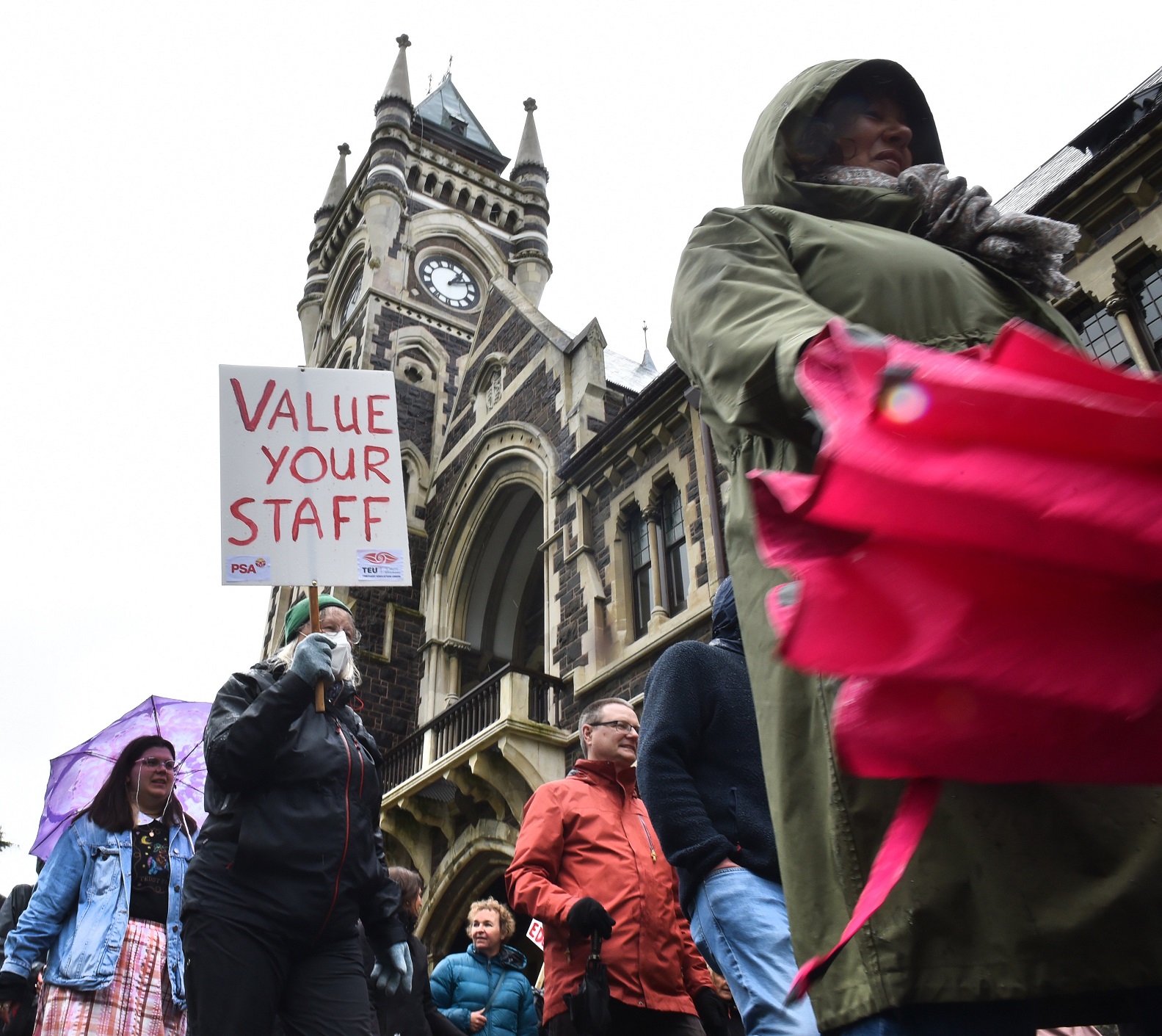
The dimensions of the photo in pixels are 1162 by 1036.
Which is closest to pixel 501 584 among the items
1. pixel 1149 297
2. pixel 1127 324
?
pixel 1127 324

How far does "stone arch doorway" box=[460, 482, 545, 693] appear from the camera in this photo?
1773 centimetres

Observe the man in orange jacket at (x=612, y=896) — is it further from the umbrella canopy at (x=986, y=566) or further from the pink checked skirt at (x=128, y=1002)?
the umbrella canopy at (x=986, y=566)

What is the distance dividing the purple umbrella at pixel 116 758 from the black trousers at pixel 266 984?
3.06 metres

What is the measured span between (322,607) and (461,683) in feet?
45.0

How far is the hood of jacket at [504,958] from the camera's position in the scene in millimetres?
6125

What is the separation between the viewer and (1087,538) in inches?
36.3

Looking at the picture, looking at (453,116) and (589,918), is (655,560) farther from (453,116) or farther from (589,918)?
(453,116)

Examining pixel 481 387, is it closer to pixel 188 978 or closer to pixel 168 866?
pixel 168 866

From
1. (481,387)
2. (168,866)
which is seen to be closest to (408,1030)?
(168,866)

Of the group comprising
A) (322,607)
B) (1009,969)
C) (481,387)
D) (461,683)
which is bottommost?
(1009,969)

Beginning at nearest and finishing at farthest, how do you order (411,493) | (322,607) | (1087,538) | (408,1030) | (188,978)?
(1087,538)
(188,978)
(322,607)
(408,1030)
(411,493)

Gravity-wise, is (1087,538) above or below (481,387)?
below

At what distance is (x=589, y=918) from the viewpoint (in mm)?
3520

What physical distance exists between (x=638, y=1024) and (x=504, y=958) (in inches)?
108
